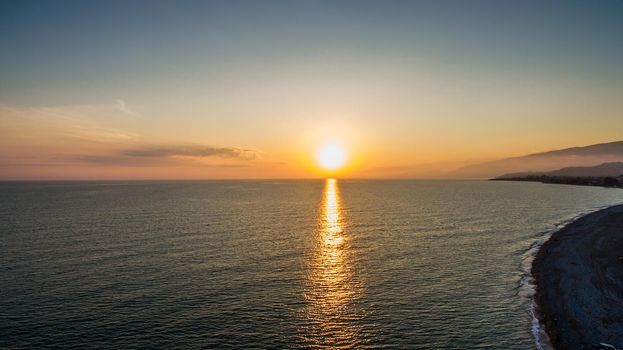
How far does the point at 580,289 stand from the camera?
36469mm

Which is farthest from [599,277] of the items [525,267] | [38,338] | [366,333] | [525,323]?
[38,338]

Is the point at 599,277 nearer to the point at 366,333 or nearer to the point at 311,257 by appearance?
the point at 366,333

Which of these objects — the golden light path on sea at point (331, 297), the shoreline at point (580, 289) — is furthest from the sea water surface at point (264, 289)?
the shoreline at point (580, 289)

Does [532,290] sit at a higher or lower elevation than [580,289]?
lower

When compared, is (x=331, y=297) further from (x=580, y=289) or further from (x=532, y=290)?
(x=580, y=289)

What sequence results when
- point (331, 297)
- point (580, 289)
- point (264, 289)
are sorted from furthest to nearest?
point (264, 289) → point (580, 289) → point (331, 297)

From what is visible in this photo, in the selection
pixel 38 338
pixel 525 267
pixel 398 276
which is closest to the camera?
pixel 38 338

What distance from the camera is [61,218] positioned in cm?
9119

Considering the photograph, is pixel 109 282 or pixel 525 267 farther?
pixel 525 267

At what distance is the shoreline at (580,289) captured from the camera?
27.7 meters

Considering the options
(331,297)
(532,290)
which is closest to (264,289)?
(331,297)

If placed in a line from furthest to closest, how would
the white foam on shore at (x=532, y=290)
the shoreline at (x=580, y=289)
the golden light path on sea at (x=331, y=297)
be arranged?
the golden light path on sea at (x=331, y=297) → the shoreline at (x=580, y=289) → the white foam on shore at (x=532, y=290)

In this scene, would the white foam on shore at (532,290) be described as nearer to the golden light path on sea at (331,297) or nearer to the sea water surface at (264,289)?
the sea water surface at (264,289)

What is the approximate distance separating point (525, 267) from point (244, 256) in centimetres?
3591
